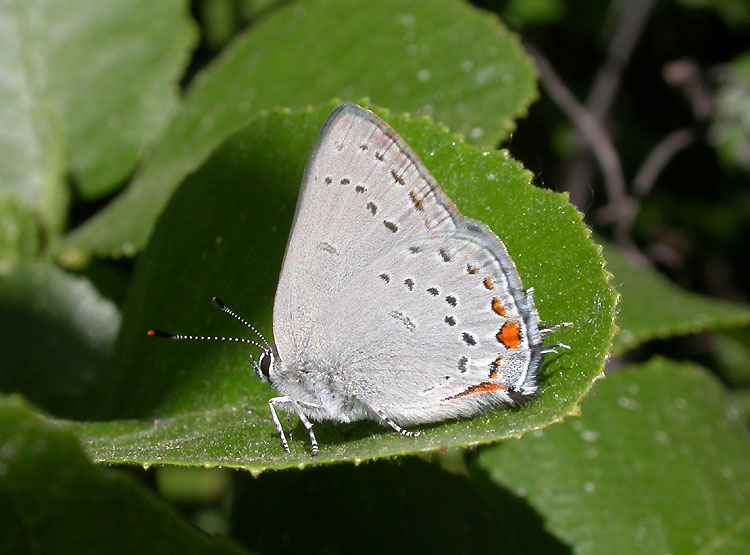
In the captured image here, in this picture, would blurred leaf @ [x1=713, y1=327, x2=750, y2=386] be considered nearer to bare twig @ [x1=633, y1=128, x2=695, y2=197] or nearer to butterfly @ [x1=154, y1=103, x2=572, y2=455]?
bare twig @ [x1=633, y1=128, x2=695, y2=197]

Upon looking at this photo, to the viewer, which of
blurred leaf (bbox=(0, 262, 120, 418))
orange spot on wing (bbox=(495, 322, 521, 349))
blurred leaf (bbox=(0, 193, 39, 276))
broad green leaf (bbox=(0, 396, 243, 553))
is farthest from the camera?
blurred leaf (bbox=(0, 193, 39, 276))

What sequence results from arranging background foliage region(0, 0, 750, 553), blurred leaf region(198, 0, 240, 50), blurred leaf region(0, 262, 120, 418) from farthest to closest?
blurred leaf region(198, 0, 240, 50)
blurred leaf region(0, 262, 120, 418)
background foliage region(0, 0, 750, 553)

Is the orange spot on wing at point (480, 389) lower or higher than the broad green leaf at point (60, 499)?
lower

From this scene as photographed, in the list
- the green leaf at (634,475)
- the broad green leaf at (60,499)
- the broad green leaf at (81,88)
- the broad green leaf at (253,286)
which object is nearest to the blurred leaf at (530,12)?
the broad green leaf at (81,88)

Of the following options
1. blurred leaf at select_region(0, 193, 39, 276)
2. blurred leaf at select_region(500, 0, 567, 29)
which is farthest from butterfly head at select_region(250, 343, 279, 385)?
blurred leaf at select_region(500, 0, 567, 29)

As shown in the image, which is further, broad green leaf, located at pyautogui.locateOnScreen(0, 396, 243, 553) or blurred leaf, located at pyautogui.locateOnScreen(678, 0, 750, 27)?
blurred leaf, located at pyautogui.locateOnScreen(678, 0, 750, 27)

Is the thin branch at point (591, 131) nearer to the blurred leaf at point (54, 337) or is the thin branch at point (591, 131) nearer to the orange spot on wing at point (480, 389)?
the blurred leaf at point (54, 337)

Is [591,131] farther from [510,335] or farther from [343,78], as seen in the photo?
[510,335]
